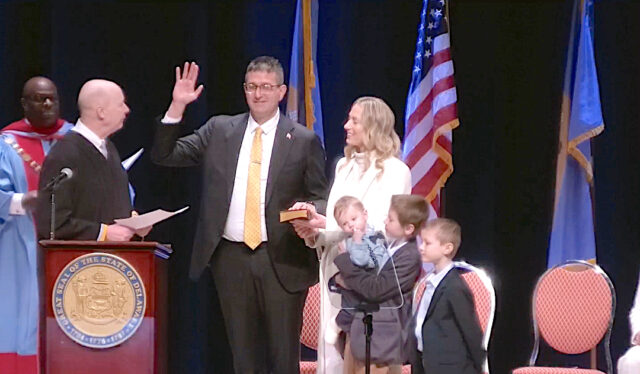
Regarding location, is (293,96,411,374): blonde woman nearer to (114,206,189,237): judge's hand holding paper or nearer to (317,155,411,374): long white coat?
(317,155,411,374): long white coat

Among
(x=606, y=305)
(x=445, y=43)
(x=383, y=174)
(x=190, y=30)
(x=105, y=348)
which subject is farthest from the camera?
(x=190, y=30)

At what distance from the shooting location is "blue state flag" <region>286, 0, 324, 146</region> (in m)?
7.03

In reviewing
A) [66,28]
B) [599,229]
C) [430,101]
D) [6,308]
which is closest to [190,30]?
[66,28]

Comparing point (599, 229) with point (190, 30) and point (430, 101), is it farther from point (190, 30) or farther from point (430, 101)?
point (190, 30)

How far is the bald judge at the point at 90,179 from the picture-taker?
193 inches

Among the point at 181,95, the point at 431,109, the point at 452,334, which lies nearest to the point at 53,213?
the point at 181,95

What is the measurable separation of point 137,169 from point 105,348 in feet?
9.65

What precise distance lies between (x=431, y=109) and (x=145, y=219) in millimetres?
2665

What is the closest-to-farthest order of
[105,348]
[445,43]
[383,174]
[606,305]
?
[105,348] → [383,174] → [606,305] → [445,43]

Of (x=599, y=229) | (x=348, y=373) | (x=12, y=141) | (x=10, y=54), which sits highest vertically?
(x=10, y=54)

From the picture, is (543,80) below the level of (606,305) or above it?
above

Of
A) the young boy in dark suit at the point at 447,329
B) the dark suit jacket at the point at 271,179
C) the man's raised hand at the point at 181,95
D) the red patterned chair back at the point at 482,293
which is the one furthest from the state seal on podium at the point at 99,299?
the red patterned chair back at the point at 482,293

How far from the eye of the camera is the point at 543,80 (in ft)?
24.0

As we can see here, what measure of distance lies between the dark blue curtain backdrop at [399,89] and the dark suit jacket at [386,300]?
2.54 m
